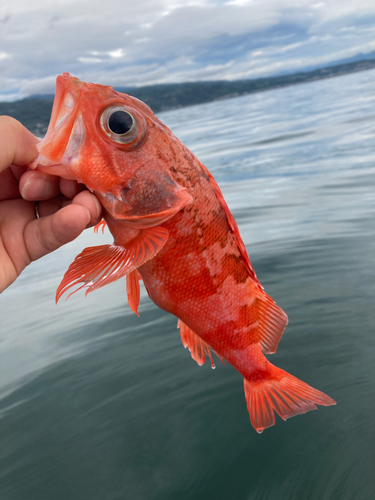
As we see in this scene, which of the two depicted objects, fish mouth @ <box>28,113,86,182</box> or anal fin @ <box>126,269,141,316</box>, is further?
anal fin @ <box>126,269,141,316</box>

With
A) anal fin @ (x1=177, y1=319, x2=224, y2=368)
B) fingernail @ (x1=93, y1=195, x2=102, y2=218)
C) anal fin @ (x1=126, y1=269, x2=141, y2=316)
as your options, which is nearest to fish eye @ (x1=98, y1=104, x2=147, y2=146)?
fingernail @ (x1=93, y1=195, x2=102, y2=218)

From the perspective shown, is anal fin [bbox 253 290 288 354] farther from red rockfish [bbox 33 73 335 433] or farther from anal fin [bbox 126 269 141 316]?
anal fin [bbox 126 269 141 316]

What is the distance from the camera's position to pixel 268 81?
127188 mm

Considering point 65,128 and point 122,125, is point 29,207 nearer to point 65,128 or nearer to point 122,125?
point 65,128

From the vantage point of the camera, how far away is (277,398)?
237 cm

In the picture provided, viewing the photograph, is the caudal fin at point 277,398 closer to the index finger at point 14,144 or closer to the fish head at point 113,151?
the fish head at point 113,151

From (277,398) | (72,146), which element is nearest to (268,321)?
(277,398)

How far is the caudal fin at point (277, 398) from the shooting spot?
7.58ft

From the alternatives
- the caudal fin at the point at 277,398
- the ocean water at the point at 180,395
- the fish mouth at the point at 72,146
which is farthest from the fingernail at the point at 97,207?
the ocean water at the point at 180,395

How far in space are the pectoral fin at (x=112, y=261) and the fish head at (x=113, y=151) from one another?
8cm

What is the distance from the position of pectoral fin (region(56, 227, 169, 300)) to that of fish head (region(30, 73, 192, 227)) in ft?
0.28

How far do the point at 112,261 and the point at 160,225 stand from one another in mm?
274


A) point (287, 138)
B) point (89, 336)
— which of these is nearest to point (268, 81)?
point (287, 138)

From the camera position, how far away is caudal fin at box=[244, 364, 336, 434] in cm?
231
